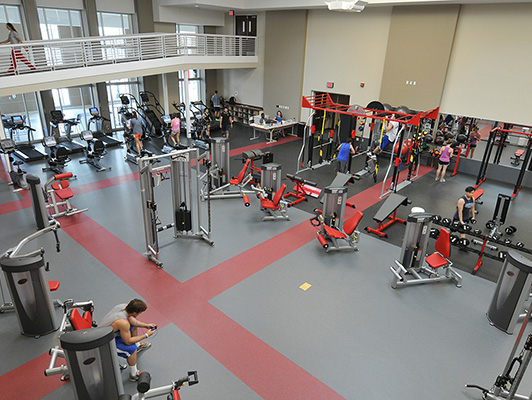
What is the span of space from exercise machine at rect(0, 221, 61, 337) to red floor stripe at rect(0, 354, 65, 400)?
574 millimetres

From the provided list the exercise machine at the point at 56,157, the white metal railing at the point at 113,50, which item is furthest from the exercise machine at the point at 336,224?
the white metal railing at the point at 113,50

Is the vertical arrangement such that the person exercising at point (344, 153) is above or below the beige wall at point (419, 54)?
below

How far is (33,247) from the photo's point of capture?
7301 mm

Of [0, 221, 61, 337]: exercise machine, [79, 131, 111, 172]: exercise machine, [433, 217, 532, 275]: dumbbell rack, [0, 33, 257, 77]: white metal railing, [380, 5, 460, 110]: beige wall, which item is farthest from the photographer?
[380, 5, 460, 110]: beige wall

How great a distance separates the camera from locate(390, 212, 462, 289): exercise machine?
6324mm

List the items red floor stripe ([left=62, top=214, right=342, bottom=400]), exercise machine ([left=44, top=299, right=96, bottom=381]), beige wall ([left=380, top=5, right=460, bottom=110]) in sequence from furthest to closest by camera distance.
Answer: beige wall ([left=380, top=5, right=460, bottom=110])
red floor stripe ([left=62, top=214, right=342, bottom=400])
exercise machine ([left=44, top=299, right=96, bottom=381])

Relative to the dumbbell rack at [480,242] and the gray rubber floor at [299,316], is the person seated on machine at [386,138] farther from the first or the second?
the dumbbell rack at [480,242]

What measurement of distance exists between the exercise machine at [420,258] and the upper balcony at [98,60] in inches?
384

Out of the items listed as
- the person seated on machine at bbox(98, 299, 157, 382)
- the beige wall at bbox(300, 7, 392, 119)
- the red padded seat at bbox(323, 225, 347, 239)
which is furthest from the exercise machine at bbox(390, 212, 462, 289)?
the beige wall at bbox(300, 7, 392, 119)

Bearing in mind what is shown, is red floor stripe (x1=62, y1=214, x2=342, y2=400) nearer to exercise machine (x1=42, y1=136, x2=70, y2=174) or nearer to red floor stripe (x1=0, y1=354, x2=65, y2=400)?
red floor stripe (x1=0, y1=354, x2=65, y2=400)

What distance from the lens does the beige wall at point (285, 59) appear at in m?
14.9

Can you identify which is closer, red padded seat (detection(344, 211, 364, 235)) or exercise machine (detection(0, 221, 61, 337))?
exercise machine (detection(0, 221, 61, 337))

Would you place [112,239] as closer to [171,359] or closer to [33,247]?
[33,247]

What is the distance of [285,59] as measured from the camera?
15609 millimetres
